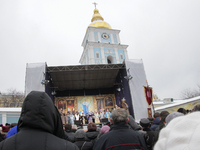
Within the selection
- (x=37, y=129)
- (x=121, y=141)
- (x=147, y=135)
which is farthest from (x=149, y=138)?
(x=37, y=129)

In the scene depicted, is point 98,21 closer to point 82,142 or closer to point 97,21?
point 97,21

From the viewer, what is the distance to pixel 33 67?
13773 millimetres

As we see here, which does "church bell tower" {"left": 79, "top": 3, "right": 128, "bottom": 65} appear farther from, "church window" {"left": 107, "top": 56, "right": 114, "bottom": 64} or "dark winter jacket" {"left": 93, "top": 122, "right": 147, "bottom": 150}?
"dark winter jacket" {"left": 93, "top": 122, "right": 147, "bottom": 150}

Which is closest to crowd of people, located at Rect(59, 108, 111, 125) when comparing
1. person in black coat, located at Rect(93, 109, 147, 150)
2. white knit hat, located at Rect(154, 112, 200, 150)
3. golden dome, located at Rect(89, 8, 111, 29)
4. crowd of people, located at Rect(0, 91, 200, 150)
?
crowd of people, located at Rect(0, 91, 200, 150)

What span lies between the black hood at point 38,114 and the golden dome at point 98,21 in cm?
3101

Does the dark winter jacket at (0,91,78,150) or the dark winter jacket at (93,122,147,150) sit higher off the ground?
the dark winter jacket at (0,91,78,150)

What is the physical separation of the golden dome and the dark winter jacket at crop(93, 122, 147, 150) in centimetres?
3052

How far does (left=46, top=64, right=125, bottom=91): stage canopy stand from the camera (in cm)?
1554

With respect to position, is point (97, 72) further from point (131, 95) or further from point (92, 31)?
point (92, 31)

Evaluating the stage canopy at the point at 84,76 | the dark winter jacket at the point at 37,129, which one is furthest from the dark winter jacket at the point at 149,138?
the stage canopy at the point at 84,76

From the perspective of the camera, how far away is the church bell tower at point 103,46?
26969mm

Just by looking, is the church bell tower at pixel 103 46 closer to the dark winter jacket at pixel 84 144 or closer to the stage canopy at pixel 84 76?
the stage canopy at pixel 84 76

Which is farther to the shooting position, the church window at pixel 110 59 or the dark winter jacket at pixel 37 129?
the church window at pixel 110 59

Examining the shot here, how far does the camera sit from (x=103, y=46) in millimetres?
28016
